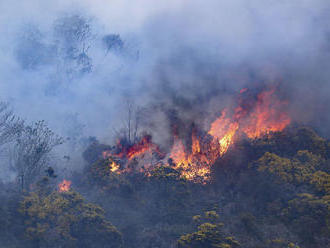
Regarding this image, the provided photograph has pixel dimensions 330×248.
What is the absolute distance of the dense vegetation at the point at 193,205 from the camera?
19188 mm

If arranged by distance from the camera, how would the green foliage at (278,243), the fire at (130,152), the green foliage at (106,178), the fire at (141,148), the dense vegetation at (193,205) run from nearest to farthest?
the green foliage at (278,243)
the dense vegetation at (193,205)
the green foliage at (106,178)
the fire at (130,152)
the fire at (141,148)

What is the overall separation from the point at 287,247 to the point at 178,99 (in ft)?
79.5

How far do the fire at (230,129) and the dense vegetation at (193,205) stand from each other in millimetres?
1372

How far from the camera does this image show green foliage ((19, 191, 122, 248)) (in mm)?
19047

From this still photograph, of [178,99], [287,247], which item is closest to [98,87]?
[178,99]

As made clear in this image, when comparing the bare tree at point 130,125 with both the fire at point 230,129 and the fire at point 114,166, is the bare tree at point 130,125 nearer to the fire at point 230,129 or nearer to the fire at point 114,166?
the fire at point 114,166

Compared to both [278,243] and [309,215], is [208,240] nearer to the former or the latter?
[278,243]

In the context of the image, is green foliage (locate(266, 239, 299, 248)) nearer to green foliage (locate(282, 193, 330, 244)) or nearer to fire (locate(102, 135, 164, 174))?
green foliage (locate(282, 193, 330, 244))

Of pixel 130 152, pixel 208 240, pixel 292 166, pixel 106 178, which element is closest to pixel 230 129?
pixel 292 166

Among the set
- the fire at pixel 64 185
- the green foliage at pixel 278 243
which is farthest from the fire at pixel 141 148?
the green foliage at pixel 278 243

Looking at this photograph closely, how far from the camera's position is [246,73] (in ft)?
135

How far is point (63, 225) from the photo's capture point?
19891mm

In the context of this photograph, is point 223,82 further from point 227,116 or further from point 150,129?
point 150,129

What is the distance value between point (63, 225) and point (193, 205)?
404 inches
